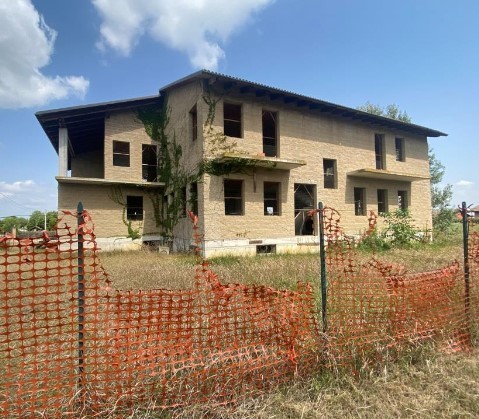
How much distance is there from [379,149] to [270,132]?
727cm

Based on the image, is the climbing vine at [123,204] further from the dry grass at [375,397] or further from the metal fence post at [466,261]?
the metal fence post at [466,261]

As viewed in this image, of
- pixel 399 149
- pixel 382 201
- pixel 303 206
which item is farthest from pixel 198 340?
pixel 399 149

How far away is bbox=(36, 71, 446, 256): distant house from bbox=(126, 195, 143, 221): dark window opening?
0.06 meters

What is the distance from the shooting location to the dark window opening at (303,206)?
589 inches

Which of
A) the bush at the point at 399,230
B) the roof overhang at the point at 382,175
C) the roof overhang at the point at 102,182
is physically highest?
the roof overhang at the point at 382,175

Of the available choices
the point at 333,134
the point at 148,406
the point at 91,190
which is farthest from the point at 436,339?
the point at 91,190

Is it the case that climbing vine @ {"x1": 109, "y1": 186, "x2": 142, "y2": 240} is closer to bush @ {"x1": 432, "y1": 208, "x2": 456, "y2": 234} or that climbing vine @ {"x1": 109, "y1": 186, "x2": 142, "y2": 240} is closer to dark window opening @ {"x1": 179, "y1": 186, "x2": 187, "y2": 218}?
dark window opening @ {"x1": 179, "y1": 186, "x2": 187, "y2": 218}

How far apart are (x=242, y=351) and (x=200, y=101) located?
11413 mm

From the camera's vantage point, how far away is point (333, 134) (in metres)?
15.5

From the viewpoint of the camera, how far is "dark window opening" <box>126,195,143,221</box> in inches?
653

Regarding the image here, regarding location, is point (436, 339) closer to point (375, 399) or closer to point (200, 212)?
point (375, 399)

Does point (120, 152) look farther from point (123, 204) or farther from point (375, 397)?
point (375, 397)

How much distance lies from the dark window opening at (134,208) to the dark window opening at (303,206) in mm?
9041

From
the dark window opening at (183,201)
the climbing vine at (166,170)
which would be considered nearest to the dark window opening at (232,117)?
the climbing vine at (166,170)
